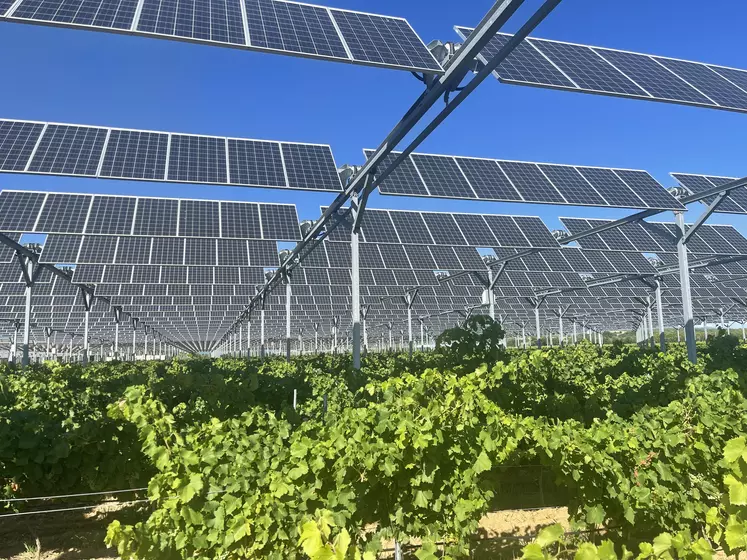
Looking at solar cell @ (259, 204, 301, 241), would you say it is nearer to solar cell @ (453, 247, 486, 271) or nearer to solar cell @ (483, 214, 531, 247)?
solar cell @ (483, 214, 531, 247)

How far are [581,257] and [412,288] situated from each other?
8.29 meters

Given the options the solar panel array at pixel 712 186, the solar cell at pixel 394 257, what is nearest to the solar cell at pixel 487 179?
the solar panel array at pixel 712 186

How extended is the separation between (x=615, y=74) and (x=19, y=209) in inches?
543

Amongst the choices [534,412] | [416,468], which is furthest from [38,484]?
[534,412]

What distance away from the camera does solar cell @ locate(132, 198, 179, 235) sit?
13.4 meters

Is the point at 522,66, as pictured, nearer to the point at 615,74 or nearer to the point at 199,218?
the point at 615,74

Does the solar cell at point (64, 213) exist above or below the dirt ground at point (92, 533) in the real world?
Result: above

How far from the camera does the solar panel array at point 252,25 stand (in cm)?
558

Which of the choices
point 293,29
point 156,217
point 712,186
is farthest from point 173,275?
point 712,186

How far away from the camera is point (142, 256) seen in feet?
56.6

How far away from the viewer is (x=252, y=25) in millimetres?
6555

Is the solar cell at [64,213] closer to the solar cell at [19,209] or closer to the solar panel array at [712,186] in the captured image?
the solar cell at [19,209]

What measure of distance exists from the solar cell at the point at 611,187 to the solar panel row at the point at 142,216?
7954 millimetres

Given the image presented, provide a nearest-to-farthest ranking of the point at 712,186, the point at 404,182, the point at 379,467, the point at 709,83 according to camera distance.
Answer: the point at 379,467, the point at 709,83, the point at 404,182, the point at 712,186
